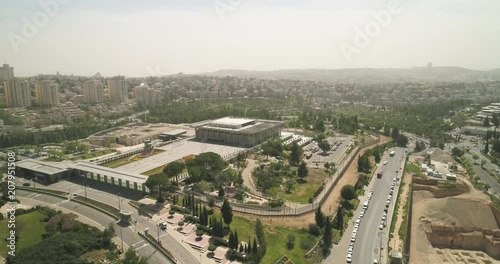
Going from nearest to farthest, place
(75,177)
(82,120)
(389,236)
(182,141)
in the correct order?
(389,236) < (75,177) < (182,141) < (82,120)

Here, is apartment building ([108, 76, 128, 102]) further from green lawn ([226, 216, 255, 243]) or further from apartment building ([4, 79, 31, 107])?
green lawn ([226, 216, 255, 243])

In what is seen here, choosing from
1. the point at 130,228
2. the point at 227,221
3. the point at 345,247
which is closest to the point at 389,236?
the point at 345,247

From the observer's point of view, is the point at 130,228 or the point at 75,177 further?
the point at 75,177

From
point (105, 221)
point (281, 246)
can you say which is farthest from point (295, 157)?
point (105, 221)

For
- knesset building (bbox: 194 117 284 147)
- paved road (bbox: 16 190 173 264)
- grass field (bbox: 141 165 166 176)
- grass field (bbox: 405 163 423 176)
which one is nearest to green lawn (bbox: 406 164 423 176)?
grass field (bbox: 405 163 423 176)

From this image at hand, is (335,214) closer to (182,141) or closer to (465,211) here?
(465,211)

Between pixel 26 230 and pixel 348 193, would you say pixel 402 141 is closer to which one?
pixel 348 193
